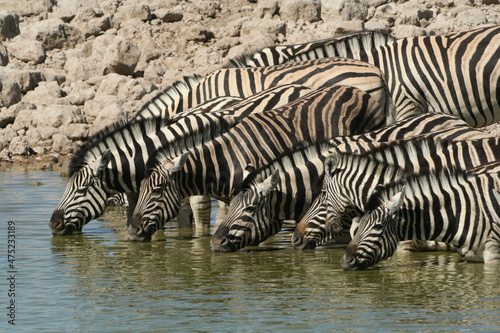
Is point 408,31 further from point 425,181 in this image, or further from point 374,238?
point 374,238

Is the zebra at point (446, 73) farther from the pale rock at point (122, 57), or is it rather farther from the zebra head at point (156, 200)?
the pale rock at point (122, 57)

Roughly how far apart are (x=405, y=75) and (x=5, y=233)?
248 inches

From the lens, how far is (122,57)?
76.4ft

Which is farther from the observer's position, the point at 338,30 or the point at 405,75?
the point at 338,30

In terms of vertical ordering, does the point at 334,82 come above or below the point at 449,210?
above

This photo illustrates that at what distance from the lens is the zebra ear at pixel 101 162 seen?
456 inches

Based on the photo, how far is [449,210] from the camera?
909 cm

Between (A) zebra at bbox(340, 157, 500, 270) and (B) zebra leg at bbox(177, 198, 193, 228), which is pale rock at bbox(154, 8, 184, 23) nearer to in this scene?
(B) zebra leg at bbox(177, 198, 193, 228)

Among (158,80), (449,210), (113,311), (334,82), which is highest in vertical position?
(158,80)

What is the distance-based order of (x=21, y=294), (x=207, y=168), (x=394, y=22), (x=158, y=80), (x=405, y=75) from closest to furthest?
1. (x=21, y=294)
2. (x=207, y=168)
3. (x=405, y=75)
4. (x=158, y=80)
5. (x=394, y=22)

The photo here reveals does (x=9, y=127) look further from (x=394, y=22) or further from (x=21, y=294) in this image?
(x=21, y=294)

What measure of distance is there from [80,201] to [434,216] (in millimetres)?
4760

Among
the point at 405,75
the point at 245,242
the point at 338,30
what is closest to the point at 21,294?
the point at 245,242

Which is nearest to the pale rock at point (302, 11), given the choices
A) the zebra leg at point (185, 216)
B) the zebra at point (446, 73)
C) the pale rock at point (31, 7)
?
the pale rock at point (31, 7)
